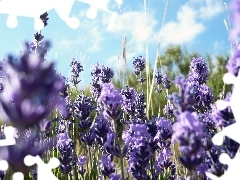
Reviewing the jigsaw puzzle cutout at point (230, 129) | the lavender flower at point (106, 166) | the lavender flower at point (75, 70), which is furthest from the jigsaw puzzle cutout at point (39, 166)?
the lavender flower at point (75, 70)

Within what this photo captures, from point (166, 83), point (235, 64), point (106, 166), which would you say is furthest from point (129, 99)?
point (235, 64)

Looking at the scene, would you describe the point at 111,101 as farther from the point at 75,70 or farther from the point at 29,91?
the point at 75,70

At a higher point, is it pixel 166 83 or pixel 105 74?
pixel 166 83

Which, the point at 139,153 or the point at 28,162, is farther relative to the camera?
the point at 139,153

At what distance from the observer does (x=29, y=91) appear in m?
0.82

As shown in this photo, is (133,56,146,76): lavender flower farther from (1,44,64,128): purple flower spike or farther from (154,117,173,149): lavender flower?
(1,44,64,128): purple flower spike

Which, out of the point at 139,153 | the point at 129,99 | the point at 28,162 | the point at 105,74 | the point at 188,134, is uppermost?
the point at 105,74

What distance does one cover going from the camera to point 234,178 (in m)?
1.04

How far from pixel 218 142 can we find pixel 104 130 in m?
1.96

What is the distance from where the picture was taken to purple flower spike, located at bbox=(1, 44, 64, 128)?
814mm

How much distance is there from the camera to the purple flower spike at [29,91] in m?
0.81

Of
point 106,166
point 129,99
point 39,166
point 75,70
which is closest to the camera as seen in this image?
point 39,166

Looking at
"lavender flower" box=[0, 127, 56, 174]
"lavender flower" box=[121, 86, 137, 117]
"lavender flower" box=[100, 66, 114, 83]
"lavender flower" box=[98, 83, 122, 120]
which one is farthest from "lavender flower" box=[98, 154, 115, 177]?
"lavender flower" box=[100, 66, 114, 83]

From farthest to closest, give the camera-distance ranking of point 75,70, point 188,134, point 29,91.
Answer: point 75,70
point 188,134
point 29,91
